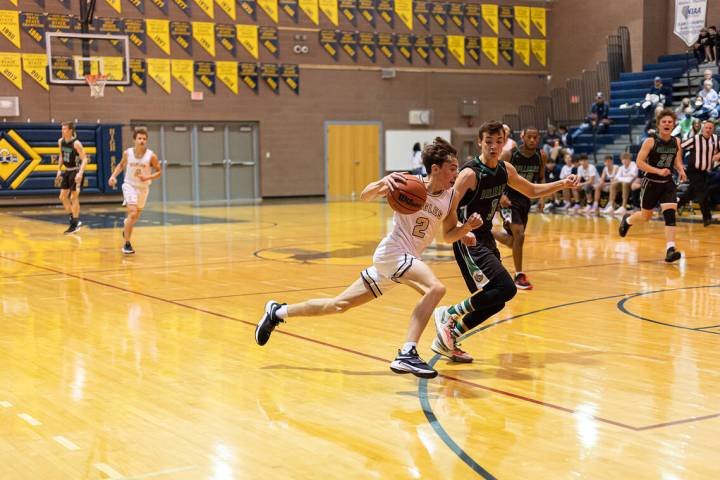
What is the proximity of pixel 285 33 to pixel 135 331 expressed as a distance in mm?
21539

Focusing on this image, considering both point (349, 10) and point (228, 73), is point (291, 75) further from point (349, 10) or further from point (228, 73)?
point (349, 10)

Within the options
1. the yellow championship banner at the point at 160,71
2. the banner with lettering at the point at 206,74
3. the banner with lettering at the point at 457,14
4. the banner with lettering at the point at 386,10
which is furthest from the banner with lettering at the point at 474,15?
the yellow championship banner at the point at 160,71

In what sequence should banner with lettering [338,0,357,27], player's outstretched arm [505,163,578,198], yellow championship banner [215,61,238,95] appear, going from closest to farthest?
player's outstretched arm [505,163,578,198], yellow championship banner [215,61,238,95], banner with lettering [338,0,357,27]

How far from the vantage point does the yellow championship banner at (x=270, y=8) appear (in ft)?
90.9

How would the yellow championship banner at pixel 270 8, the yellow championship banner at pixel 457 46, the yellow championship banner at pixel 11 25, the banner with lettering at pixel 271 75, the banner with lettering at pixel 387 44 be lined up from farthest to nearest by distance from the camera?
the yellow championship banner at pixel 457 46
the banner with lettering at pixel 387 44
the banner with lettering at pixel 271 75
the yellow championship banner at pixel 270 8
the yellow championship banner at pixel 11 25

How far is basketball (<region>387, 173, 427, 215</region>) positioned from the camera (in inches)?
225

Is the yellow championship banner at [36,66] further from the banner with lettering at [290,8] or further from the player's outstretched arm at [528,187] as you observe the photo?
the player's outstretched arm at [528,187]

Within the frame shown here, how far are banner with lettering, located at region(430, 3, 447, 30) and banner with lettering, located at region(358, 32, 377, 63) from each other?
87.4 inches

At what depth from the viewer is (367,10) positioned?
95.3 feet

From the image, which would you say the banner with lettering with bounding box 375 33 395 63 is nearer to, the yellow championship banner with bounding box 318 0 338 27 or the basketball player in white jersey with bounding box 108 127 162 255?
the yellow championship banner with bounding box 318 0 338 27

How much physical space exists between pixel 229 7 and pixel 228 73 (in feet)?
Answer: 6.26

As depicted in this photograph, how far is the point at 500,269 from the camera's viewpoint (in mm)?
6672

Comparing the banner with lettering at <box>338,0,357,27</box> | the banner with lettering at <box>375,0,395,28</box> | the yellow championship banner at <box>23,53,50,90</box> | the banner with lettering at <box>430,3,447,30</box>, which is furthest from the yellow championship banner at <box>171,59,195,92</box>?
the banner with lettering at <box>430,3,447,30</box>

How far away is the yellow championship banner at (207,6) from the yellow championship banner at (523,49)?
10.4 meters
